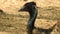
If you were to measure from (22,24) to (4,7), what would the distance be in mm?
1333

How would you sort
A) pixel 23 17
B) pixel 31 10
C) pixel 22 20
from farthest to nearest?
pixel 23 17
pixel 22 20
pixel 31 10

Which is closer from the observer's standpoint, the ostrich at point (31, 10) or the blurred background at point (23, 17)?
the ostrich at point (31, 10)

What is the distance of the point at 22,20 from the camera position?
642cm

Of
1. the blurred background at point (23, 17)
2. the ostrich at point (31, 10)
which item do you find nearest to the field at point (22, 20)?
the blurred background at point (23, 17)

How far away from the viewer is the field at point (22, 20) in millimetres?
5813

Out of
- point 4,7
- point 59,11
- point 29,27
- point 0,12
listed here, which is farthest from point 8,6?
point 29,27

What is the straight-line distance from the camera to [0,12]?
22.6 feet

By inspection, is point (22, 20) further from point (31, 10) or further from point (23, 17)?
point (31, 10)

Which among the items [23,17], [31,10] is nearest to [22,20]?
[23,17]

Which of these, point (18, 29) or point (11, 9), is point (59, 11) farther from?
point (18, 29)

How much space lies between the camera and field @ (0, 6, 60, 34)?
5.81m

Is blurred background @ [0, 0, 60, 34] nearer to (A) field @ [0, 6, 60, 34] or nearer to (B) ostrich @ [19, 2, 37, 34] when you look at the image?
(A) field @ [0, 6, 60, 34]

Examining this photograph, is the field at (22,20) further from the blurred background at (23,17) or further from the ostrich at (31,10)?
the ostrich at (31,10)

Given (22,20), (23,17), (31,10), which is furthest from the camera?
(23,17)
